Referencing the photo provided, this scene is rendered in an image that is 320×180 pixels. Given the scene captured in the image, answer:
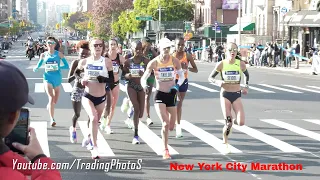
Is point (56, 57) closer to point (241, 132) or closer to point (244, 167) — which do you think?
point (241, 132)

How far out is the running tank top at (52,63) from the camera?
13617mm

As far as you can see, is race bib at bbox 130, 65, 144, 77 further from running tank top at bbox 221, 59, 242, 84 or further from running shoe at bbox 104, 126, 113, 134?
running tank top at bbox 221, 59, 242, 84

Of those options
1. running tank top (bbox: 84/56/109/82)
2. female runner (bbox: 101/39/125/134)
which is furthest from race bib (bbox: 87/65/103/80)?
female runner (bbox: 101/39/125/134)

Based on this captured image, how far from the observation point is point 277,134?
13023 millimetres

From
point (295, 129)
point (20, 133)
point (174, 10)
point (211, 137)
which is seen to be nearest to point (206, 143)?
point (211, 137)

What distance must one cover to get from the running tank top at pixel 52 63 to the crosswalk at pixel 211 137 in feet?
4.37

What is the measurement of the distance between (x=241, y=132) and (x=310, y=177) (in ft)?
14.9

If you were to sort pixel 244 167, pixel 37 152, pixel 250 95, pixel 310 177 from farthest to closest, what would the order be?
pixel 250 95
pixel 244 167
pixel 310 177
pixel 37 152

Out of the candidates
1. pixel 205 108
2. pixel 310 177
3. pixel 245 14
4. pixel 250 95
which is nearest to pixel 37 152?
pixel 310 177

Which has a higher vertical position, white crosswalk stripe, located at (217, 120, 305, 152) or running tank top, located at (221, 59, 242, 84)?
running tank top, located at (221, 59, 242, 84)

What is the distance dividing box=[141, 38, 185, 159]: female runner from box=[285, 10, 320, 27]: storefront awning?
1469 inches

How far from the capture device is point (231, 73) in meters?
10.8

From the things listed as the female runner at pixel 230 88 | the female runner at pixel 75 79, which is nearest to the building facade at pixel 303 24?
the female runner at pixel 230 88

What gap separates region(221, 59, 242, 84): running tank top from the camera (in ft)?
35.4
